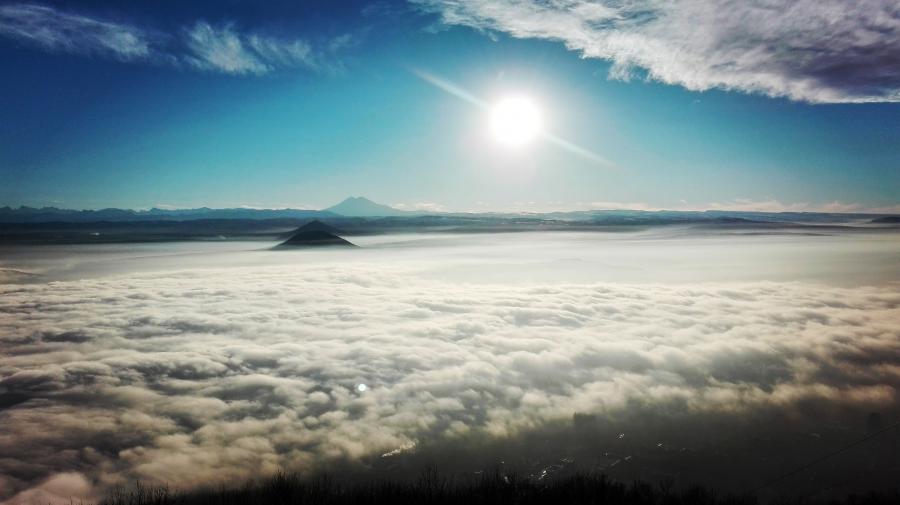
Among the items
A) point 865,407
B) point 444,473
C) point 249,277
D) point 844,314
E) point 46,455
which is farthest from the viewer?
point 249,277

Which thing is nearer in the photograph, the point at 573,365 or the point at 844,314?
the point at 573,365

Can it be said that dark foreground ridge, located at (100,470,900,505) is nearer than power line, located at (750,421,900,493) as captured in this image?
Yes

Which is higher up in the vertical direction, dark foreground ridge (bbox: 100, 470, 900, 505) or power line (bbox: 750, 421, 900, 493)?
dark foreground ridge (bbox: 100, 470, 900, 505)

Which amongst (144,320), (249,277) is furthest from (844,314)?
(249,277)

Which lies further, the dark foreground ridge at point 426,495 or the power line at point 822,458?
the power line at point 822,458

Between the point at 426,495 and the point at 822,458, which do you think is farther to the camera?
the point at 822,458

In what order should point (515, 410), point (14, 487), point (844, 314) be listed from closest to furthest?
point (14, 487), point (515, 410), point (844, 314)

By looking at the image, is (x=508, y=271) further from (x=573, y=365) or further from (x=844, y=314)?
(x=573, y=365)

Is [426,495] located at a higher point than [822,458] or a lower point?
higher

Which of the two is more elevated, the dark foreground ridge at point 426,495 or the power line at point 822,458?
the dark foreground ridge at point 426,495

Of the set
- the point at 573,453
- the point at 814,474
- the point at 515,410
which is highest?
the point at 515,410

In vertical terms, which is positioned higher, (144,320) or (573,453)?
(144,320)
